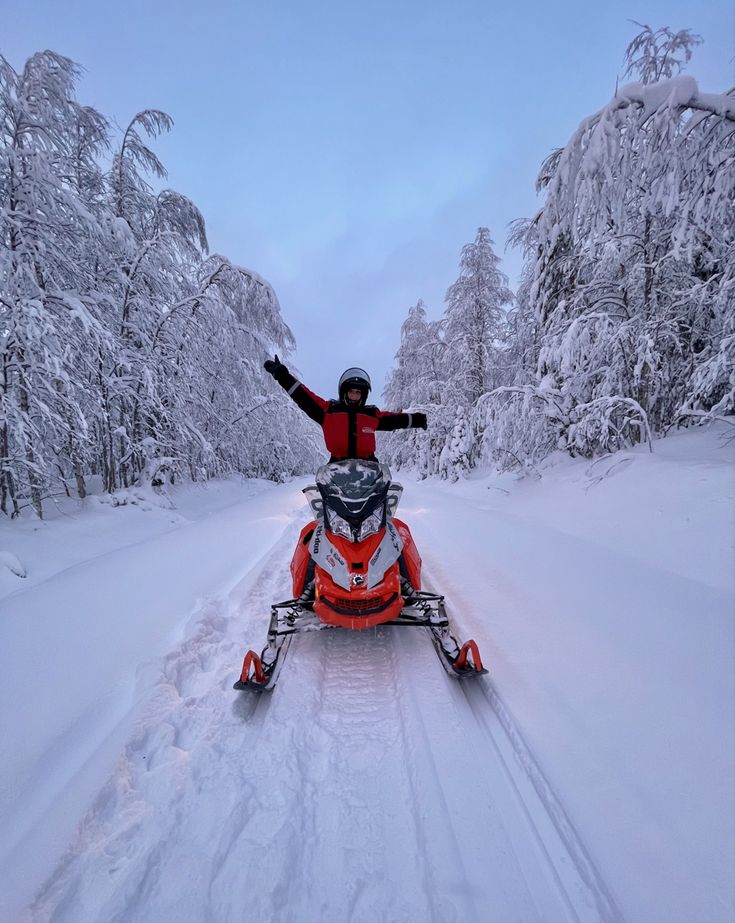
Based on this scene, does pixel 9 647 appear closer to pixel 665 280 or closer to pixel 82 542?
pixel 82 542

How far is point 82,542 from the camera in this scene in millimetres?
6090

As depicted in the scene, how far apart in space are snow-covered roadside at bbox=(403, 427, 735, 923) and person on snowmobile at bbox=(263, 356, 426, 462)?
1777 mm

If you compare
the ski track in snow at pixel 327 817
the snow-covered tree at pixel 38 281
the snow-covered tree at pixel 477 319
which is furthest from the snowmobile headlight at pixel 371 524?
the snow-covered tree at pixel 477 319

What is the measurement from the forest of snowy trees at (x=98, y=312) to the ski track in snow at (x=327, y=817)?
5.70 metres

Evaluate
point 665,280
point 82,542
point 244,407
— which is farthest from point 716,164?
point 244,407

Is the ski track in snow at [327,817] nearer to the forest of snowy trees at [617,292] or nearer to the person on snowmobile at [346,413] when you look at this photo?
the person on snowmobile at [346,413]

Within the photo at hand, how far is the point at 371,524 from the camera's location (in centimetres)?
285

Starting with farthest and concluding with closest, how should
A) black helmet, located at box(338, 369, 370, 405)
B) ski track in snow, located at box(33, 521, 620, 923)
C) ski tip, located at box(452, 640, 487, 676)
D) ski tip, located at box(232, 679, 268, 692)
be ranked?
black helmet, located at box(338, 369, 370, 405)
ski tip, located at box(452, 640, 487, 676)
ski tip, located at box(232, 679, 268, 692)
ski track in snow, located at box(33, 521, 620, 923)

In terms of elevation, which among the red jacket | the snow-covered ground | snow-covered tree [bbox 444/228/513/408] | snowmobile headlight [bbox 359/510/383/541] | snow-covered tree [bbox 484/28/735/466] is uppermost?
snow-covered tree [bbox 444/228/513/408]

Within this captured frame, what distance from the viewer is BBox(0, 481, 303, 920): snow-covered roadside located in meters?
1.49

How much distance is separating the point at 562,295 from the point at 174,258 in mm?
9758

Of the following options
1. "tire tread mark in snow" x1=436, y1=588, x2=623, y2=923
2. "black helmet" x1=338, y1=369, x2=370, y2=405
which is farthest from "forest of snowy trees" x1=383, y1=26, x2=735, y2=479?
"tire tread mark in snow" x1=436, y1=588, x2=623, y2=923

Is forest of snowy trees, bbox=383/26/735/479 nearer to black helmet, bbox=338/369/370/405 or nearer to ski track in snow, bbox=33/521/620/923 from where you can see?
black helmet, bbox=338/369/370/405

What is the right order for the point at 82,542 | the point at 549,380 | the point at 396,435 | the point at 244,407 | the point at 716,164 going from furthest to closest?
the point at 396,435
the point at 244,407
the point at 549,380
the point at 82,542
the point at 716,164
